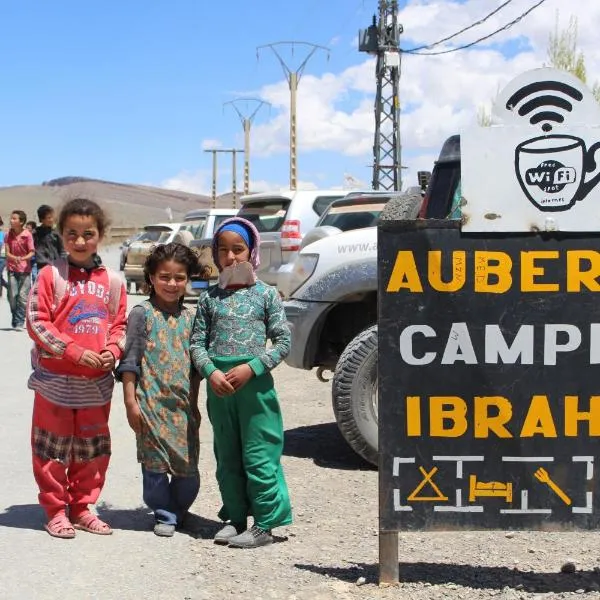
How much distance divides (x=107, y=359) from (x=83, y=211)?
29.9 inches

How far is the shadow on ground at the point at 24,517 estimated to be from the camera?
518 centimetres

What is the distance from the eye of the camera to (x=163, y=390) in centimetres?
499

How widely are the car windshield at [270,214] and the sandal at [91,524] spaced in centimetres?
1144

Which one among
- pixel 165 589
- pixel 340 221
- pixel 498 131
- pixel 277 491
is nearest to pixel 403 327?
pixel 498 131

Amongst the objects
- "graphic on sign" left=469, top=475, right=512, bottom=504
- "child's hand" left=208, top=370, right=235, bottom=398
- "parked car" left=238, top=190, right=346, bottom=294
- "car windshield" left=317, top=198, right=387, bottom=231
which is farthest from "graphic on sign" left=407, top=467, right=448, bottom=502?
"parked car" left=238, top=190, right=346, bottom=294

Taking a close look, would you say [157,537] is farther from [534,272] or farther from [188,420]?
[534,272]

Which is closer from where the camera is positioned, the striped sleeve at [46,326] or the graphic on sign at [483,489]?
the graphic on sign at [483,489]

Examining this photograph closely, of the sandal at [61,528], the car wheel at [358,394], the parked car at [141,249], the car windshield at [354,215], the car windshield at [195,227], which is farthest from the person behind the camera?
the parked car at [141,249]

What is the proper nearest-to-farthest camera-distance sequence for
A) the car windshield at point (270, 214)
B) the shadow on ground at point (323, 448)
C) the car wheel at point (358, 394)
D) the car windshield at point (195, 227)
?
the car wheel at point (358, 394) < the shadow on ground at point (323, 448) < the car windshield at point (270, 214) < the car windshield at point (195, 227)

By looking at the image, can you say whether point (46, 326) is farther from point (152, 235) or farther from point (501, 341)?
point (152, 235)

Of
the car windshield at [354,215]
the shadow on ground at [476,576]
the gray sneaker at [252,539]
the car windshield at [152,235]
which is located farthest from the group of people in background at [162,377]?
the car windshield at [152,235]

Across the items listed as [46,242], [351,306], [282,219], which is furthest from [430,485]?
[282,219]

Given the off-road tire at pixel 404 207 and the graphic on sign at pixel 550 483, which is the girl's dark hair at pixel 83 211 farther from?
the graphic on sign at pixel 550 483

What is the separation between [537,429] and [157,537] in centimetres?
200
